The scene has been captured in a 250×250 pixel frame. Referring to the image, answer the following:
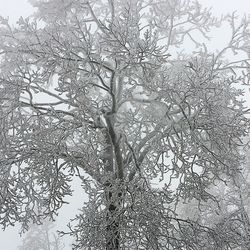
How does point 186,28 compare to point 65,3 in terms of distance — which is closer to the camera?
point 65,3

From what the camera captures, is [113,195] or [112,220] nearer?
[112,220]

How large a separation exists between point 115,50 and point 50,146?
1.79 meters

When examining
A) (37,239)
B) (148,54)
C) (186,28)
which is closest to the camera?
(148,54)

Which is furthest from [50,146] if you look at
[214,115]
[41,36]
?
[41,36]

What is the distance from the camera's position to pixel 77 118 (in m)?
5.92

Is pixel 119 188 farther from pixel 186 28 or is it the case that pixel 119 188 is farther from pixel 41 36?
pixel 186 28

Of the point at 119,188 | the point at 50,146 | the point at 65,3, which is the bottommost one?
the point at 119,188

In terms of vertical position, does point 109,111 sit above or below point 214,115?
above

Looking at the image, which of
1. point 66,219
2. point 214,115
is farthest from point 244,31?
point 66,219

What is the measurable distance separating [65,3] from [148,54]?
3626 millimetres

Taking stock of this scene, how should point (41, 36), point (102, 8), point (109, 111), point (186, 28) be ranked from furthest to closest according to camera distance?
point (102, 8) < point (186, 28) < point (41, 36) < point (109, 111)

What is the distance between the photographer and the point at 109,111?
704cm

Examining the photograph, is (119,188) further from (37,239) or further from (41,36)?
(37,239)

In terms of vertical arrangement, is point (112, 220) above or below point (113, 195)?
below
